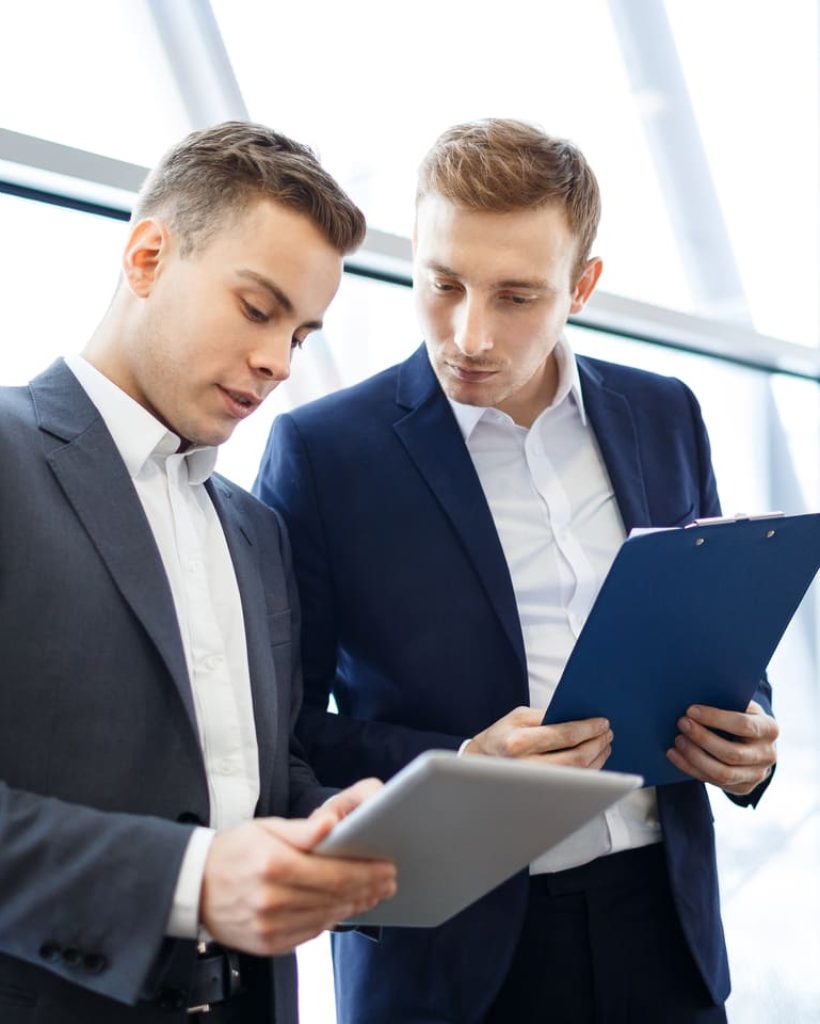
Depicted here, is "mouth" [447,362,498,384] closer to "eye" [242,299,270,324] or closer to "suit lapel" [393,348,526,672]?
"suit lapel" [393,348,526,672]

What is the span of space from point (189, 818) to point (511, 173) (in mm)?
1018

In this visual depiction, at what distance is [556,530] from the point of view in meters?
1.84

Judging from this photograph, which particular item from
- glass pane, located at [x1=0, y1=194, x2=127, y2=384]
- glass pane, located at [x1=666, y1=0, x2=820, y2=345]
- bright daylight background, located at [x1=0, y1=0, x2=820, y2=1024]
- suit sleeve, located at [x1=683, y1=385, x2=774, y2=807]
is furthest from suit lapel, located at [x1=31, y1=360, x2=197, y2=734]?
glass pane, located at [x1=666, y1=0, x2=820, y2=345]

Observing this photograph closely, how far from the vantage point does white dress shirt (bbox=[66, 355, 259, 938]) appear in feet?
4.56

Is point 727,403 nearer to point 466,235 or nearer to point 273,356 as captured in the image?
point 466,235

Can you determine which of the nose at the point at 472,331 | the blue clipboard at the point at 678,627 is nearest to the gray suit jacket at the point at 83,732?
the blue clipboard at the point at 678,627

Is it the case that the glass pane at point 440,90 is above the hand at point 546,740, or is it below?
above

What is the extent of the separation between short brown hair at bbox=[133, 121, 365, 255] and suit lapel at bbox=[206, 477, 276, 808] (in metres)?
0.34

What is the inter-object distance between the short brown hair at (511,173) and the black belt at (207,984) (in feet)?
3.44

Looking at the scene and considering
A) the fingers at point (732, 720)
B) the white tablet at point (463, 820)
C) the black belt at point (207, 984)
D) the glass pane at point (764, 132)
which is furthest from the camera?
the glass pane at point (764, 132)

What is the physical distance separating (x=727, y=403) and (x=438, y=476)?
92.4 inches

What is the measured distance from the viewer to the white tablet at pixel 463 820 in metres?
1.01

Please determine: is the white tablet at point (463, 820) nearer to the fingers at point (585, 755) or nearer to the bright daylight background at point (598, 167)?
the fingers at point (585, 755)

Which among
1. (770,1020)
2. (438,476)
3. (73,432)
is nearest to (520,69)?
(438,476)
